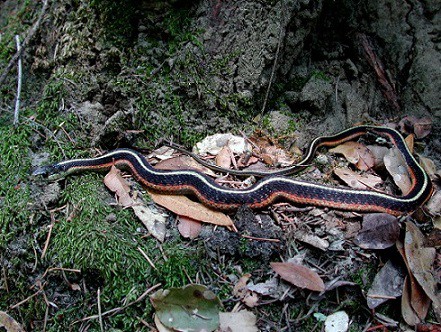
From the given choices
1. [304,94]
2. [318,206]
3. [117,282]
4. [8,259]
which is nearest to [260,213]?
[318,206]

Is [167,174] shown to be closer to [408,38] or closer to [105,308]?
[105,308]

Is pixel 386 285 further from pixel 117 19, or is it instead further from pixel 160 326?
pixel 117 19

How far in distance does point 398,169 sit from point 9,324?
371cm

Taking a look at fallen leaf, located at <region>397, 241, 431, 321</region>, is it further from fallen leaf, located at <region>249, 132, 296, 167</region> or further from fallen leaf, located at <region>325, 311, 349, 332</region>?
fallen leaf, located at <region>249, 132, 296, 167</region>

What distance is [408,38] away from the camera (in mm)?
4496

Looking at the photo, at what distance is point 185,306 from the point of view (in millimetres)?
2668

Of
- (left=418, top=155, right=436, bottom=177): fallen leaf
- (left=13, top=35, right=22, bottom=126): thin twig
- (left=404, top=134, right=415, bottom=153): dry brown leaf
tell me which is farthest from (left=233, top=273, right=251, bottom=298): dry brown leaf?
(left=13, top=35, right=22, bottom=126): thin twig

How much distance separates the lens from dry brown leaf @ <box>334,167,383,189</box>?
3732 mm

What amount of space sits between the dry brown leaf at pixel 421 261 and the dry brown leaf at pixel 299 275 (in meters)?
0.72

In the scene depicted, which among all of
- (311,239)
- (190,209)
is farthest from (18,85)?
(311,239)

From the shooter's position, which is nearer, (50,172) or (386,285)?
(386,285)

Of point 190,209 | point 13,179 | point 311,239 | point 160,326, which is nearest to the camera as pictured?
point 160,326

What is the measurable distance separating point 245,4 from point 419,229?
268 centimetres

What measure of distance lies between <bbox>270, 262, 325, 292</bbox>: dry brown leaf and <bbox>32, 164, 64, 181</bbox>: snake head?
6.69ft
